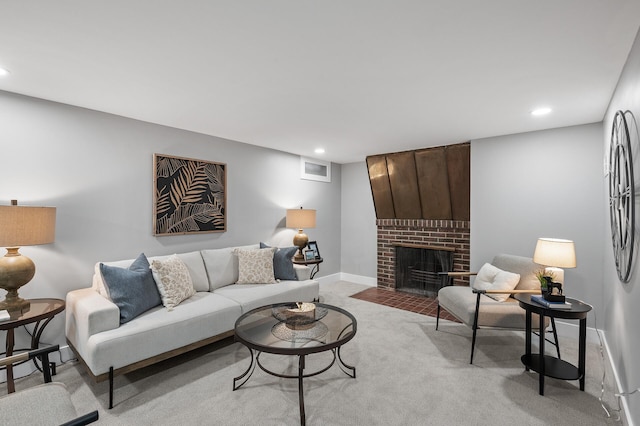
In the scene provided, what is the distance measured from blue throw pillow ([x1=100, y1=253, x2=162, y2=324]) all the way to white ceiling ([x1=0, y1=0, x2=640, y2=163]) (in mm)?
1457

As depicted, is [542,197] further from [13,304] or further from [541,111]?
[13,304]

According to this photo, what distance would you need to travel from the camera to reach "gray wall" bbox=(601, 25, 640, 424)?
1723 millimetres

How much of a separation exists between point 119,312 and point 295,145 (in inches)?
114

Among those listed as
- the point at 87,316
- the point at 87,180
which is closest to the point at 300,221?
the point at 87,180

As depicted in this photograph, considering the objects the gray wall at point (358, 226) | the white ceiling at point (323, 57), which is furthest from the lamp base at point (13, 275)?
the gray wall at point (358, 226)

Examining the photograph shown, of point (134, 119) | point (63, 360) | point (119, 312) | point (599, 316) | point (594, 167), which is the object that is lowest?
point (63, 360)

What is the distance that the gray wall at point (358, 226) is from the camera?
566 cm

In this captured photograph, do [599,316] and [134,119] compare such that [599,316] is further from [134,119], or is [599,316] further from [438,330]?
[134,119]

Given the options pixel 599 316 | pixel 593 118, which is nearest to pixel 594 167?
pixel 593 118

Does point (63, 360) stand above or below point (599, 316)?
below

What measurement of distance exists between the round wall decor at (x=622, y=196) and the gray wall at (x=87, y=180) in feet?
12.4

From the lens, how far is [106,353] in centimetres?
218

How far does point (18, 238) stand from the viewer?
219cm

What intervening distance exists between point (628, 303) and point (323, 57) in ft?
8.10
